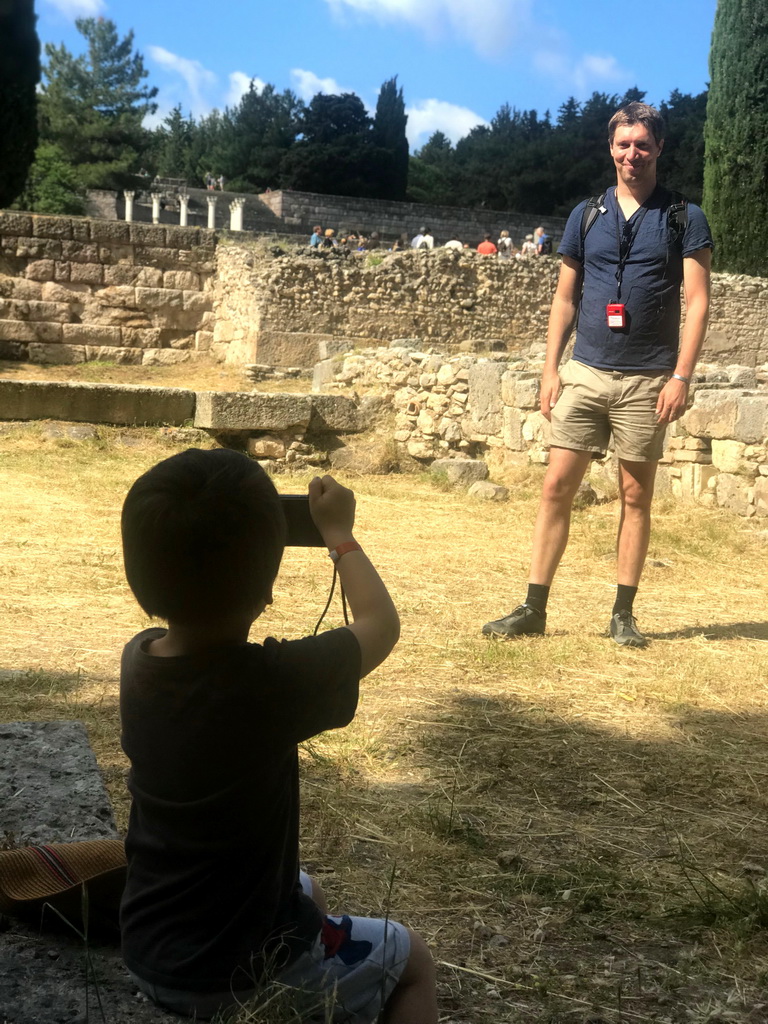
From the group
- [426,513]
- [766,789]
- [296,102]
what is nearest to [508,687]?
[766,789]

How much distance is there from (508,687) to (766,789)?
1015mm

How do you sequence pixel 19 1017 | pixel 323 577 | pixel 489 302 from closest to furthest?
1. pixel 19 1017
2. pixel 323 577
3. pixel 489 302

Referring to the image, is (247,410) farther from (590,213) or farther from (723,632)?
(723,632)

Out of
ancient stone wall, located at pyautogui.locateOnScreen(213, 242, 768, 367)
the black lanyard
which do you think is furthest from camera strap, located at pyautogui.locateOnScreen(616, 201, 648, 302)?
ancient stone wall, located at pyautogui.locateOnScreen(213, 242, 768, 367)

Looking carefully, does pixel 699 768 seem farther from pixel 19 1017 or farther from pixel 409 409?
pixel 409 409

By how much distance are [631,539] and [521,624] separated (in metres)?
0.56

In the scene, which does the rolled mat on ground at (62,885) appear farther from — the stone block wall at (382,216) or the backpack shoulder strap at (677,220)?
the stone block wall at (382,216)

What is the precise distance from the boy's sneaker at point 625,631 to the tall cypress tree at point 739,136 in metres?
20.3

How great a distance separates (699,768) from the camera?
114 inches

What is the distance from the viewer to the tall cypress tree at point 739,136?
2145cm

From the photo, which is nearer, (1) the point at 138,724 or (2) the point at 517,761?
(1) the point at 138,724

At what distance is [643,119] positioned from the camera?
3.90 meters

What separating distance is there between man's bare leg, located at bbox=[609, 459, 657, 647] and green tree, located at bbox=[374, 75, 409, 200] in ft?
138

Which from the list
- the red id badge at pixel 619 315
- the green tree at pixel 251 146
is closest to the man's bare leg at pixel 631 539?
the red id badge at pixel 619 315
